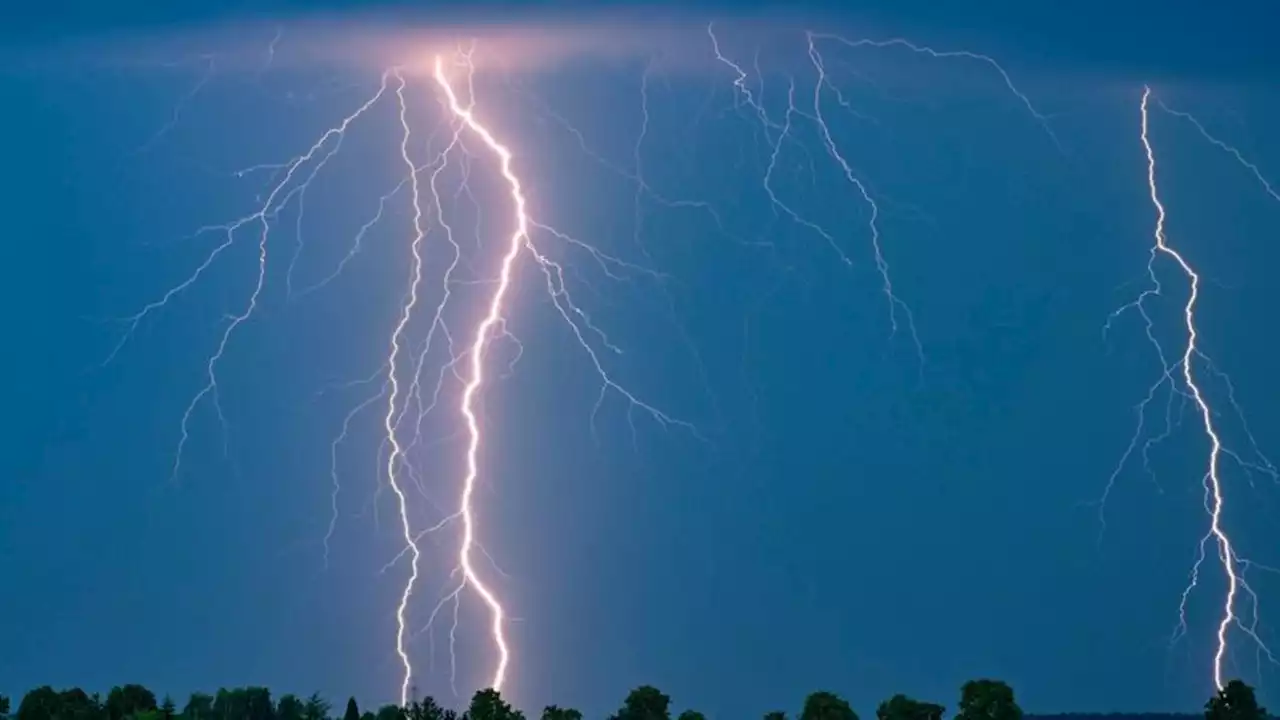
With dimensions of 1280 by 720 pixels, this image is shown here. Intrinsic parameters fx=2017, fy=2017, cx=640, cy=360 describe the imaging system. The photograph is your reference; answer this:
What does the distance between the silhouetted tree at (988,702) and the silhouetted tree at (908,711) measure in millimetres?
311

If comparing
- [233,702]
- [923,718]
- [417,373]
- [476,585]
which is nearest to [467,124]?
[417,373]

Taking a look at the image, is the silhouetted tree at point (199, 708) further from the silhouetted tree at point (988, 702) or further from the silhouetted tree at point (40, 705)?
the silhouetted tree at point (988, 702)

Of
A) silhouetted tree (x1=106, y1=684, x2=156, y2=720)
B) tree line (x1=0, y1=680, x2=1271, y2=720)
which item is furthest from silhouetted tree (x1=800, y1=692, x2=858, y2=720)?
silhouetted tree (x1=106, y1=684, x2=156, y2=720)

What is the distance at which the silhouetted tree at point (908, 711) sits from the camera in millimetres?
22703

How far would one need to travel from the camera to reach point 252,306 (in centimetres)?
2603

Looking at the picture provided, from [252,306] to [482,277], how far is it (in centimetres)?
305

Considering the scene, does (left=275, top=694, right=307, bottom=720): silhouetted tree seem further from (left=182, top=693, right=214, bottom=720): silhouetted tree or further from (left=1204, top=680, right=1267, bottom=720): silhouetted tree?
(left=1204, top=680, right=1267, bottom=720): silhouetted tree

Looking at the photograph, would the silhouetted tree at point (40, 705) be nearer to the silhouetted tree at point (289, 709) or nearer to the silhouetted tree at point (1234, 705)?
the silhouetted tree at point (289, 709)

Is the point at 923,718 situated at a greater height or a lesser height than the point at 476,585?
lesser

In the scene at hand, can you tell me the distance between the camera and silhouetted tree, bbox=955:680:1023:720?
73.4ft

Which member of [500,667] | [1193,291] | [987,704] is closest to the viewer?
[987,704]

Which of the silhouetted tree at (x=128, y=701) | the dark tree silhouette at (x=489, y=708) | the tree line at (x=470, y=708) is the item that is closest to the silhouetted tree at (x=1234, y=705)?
the tree line at (x=470, y=708)

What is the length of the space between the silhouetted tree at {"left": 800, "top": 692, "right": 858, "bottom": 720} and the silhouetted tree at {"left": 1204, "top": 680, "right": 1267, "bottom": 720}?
4.20 m

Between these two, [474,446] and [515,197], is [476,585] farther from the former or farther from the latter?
[515,197]
